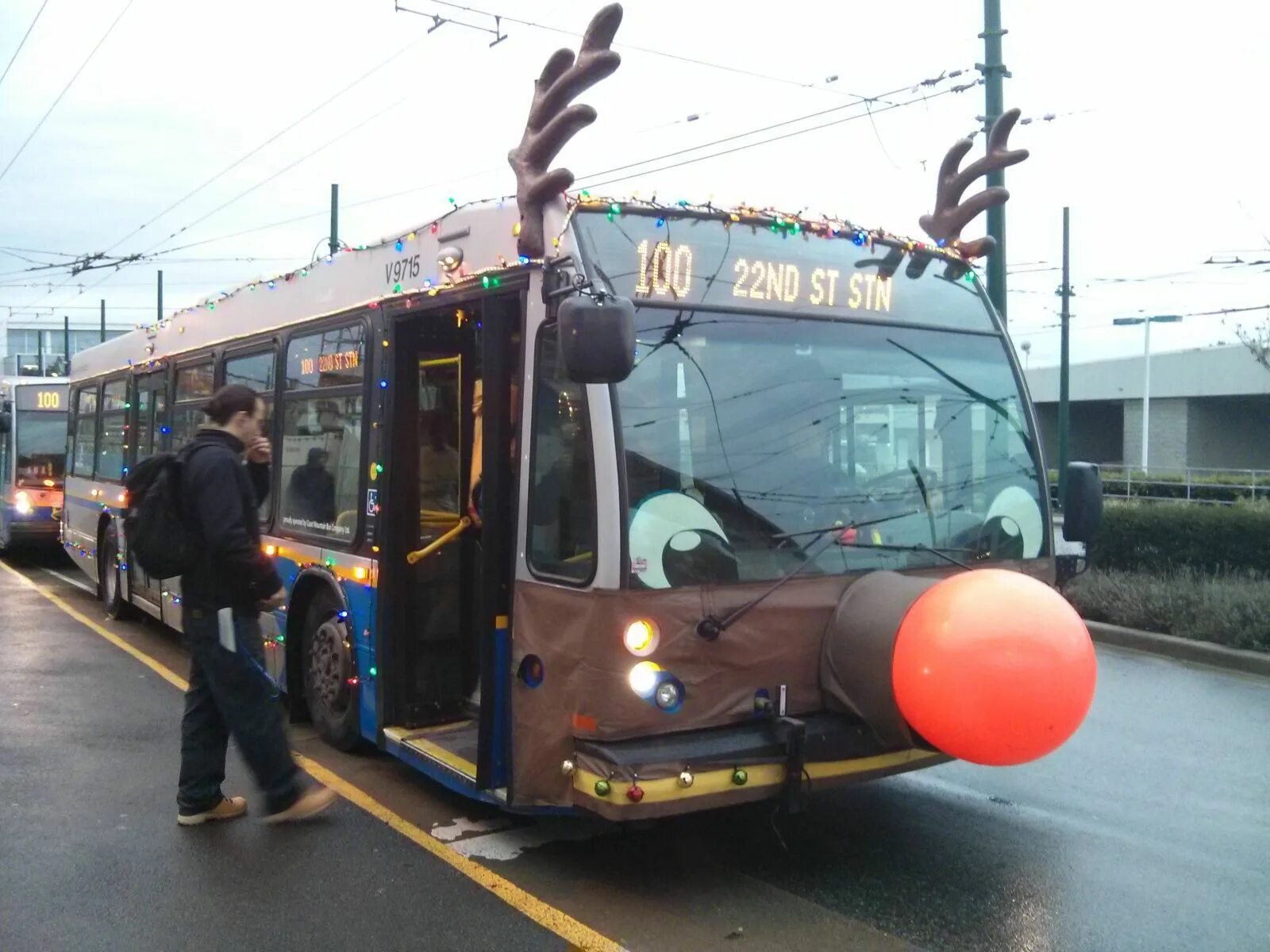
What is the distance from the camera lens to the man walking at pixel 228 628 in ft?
17.3

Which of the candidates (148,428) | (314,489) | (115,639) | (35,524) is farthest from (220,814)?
(35,524)

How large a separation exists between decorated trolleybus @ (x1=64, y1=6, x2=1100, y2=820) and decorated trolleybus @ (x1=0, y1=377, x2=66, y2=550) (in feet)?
42.7

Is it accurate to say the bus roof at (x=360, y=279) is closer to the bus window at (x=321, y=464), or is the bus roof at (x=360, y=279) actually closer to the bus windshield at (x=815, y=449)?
the bus window at (x=321, y=464)

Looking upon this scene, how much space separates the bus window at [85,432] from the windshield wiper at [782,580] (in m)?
10.2

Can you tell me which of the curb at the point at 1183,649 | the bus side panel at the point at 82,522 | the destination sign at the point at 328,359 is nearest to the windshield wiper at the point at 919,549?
the destination sign at the point at 328,359

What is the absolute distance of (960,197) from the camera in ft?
20.1

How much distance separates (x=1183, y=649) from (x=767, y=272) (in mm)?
7137

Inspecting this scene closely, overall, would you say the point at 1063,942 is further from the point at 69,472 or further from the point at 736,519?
the point at 69,472

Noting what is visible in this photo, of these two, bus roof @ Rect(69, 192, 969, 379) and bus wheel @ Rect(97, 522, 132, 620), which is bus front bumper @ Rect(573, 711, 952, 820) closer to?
bus roof @ Rect(69, 192, 969, 379)

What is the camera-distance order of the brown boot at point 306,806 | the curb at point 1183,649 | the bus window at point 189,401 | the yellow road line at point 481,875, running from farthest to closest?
the curb at point 1183,649
the bus window at point 189,401
the brown boot at point 306,806
the yellow road line at point 481,875

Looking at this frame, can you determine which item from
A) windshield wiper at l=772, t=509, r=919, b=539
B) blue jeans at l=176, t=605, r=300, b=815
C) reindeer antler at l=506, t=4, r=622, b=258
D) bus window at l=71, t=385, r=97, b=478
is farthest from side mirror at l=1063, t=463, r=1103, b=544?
bus window at l=71, t=385, r=97, b=478

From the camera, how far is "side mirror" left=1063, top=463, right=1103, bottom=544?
5.82 m

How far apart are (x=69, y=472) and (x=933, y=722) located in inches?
486

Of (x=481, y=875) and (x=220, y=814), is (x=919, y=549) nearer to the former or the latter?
(x=481, y=875)
